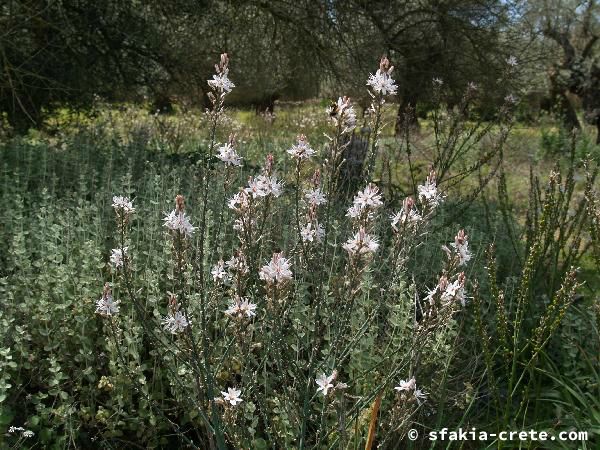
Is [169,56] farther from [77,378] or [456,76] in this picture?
[77,378]

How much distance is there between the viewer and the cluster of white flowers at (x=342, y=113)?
1.92 metres

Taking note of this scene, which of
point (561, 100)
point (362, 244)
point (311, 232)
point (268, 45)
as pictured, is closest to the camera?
point (362, 244)

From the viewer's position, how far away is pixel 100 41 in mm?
7359

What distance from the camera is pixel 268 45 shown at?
775cm

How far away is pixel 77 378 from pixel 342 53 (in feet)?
17.1

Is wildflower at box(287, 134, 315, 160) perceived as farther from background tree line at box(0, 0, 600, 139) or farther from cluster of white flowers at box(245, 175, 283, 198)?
background tree line at box(0, 0, 600, 139)

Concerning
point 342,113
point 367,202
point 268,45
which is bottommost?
point 367,202

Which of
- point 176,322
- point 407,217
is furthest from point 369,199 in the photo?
point 176,322

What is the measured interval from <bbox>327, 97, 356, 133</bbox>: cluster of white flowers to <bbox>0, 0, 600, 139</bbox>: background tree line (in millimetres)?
5220

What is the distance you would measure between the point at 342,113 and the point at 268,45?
20.0ft

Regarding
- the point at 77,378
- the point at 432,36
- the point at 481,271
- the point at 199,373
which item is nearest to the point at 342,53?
the point at 432,36

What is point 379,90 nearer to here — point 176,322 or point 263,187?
point 263,187

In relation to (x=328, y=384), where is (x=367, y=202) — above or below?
above

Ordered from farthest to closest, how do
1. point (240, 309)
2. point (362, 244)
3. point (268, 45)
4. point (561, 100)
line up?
point (561, 100)
point (268, 45)
point (240, 309)
point (362, 244)
